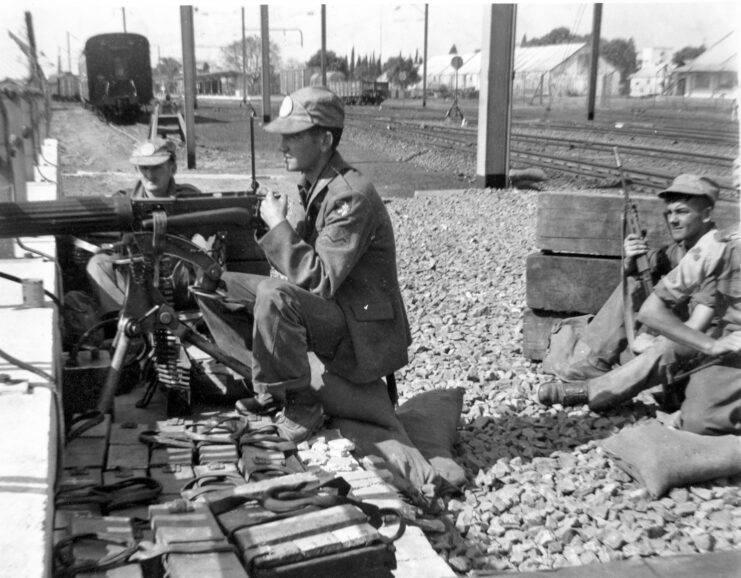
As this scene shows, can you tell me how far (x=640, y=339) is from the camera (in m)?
5.63

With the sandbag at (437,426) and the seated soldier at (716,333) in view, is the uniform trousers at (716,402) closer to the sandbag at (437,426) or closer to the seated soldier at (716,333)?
the seated soldier at (716,333)

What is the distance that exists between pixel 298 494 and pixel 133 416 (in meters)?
1.96

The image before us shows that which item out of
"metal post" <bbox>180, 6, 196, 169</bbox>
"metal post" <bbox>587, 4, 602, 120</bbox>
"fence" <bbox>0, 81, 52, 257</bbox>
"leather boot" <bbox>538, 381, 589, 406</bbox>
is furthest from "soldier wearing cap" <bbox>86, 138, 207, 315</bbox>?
"metal post" <bbox>587, 4, 602, 120</bbox>

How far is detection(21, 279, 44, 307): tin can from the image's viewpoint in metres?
4.92

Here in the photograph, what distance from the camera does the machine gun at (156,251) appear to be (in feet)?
14.7

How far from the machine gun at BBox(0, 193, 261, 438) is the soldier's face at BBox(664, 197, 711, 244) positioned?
2.48 metres

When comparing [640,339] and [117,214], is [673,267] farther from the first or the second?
[117,214]

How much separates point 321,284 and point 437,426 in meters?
1.20

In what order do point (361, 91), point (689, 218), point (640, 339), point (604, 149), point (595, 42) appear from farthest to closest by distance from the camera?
point (361, 91), point (595, 42), point (604, 149), point (640, 339), point (689, 218)

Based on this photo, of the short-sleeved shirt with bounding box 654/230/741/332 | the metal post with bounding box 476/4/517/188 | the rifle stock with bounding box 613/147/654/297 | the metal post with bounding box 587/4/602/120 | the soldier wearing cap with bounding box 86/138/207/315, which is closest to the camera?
the short-sleeved shirt with bounding box 654/230/741/332

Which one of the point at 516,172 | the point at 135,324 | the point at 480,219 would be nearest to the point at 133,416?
the point at 135,324

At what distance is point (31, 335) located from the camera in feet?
14.6

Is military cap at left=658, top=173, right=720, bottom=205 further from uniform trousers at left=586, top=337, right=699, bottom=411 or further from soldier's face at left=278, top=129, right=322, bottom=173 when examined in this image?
soldier's face at left=278, top=129, right=322, bottom=173

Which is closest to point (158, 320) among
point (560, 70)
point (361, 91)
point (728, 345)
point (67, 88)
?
point (728, 345)
